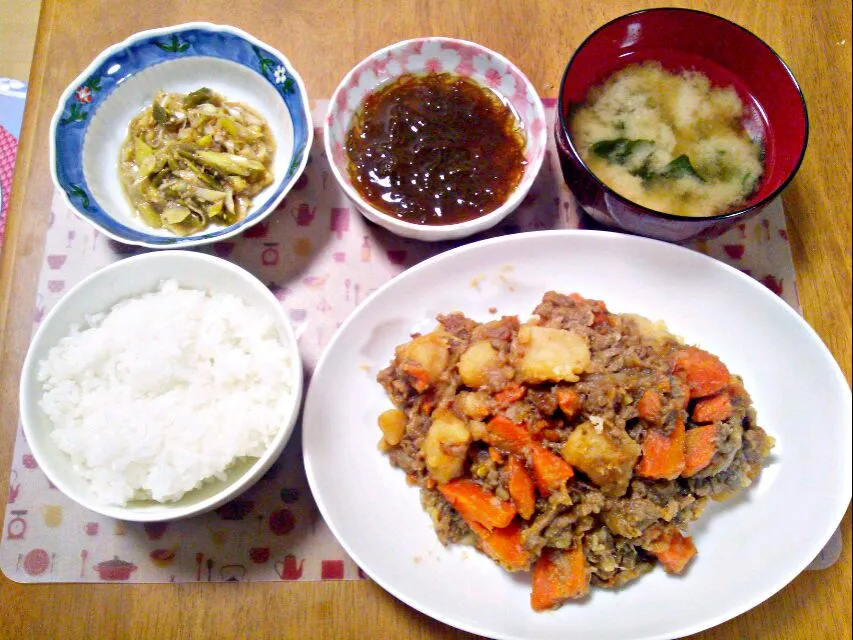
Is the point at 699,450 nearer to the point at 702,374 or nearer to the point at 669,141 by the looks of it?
the point at 702,374

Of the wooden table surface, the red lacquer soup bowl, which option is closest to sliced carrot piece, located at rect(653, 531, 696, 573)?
the wooden table surface

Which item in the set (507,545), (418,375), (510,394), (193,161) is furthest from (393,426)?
(193,161)

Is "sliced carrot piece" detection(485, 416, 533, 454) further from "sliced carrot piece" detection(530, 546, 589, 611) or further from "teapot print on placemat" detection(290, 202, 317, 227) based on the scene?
"teapot print on placemat" detection(290, 202, 317, 227)

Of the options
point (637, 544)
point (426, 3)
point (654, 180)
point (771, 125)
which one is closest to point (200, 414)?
point (637, 544)

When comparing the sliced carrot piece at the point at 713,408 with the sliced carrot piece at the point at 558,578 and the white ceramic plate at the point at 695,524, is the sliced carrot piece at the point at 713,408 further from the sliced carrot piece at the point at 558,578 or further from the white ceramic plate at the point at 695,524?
the sliced carrot piece at the point at 558,578

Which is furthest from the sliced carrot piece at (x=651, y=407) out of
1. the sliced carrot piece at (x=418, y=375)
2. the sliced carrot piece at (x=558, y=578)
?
the sliced carrot piece at (x=418, y=375)

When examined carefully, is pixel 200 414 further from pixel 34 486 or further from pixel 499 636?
pixel 499 636
